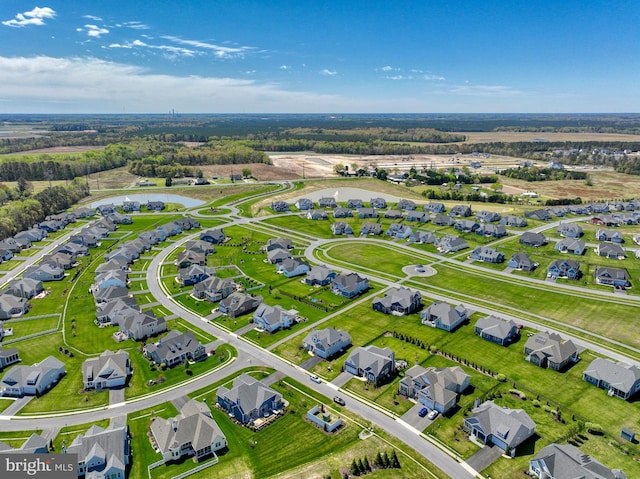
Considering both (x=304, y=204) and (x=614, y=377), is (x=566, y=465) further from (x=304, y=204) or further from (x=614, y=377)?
(x=304, y=204)

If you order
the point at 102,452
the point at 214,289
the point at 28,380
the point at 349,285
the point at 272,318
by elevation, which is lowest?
the point at 102,452

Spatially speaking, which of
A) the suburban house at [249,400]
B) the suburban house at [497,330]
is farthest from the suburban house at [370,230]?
the suburban house at [249,400]

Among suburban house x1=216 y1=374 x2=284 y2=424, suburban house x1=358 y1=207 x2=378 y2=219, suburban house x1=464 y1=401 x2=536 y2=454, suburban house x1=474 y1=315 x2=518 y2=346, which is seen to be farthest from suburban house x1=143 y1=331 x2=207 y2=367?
suburban house x1=358 y1=207 x2=378 y2=219

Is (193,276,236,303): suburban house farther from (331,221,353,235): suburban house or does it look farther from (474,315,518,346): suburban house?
(331,221,353,235): suburban house

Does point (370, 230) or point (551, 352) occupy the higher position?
point (370, 230)

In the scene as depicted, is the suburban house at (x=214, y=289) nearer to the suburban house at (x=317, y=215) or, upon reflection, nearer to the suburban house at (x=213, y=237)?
the suburban house at (x=213, y=237)

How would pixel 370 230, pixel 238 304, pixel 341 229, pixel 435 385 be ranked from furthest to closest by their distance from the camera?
pixel 341 229 → pixel 370 230 → pixel 238 304 → pixel 435 385

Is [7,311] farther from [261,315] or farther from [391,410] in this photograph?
[391,410]

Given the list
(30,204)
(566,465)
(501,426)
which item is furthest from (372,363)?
(30,204)
